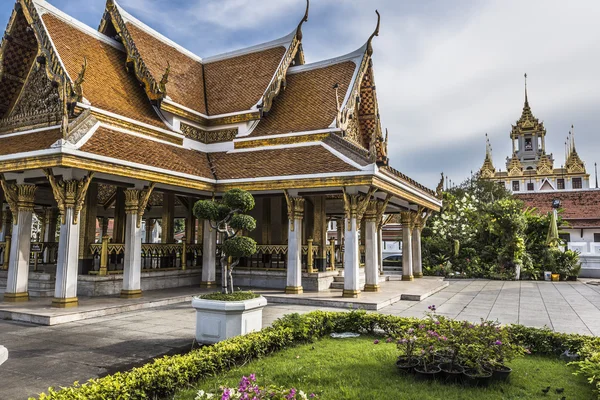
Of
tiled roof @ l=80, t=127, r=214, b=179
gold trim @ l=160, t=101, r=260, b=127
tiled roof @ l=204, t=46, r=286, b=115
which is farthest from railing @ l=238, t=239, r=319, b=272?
tiled roof @ l=204, t=46, r=286, b=115

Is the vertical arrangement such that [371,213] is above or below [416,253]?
above

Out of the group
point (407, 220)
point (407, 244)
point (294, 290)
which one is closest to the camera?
point (294, 290)

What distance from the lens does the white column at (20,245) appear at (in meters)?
8.66

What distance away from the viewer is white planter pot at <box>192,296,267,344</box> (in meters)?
5.69

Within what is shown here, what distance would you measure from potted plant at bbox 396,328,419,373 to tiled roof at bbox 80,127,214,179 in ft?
20.7

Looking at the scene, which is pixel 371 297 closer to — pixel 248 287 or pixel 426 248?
pixel 248 287

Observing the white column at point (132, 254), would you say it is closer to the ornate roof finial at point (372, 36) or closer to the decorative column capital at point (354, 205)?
the decorative column capital at point (354, 205)

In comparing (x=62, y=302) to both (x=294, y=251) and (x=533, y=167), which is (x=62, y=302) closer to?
(x=294, y=251)

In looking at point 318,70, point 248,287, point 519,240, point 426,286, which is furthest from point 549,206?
point 248,287

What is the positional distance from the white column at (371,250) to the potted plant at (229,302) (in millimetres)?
4962

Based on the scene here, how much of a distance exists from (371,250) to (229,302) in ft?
18.8

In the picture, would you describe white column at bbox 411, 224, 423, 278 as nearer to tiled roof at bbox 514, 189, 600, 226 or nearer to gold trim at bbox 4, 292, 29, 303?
gold trim at bbox 4, 292, 29, 303

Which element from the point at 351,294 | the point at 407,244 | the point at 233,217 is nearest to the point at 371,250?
the point at 351,294

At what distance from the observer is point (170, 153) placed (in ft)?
34.7
